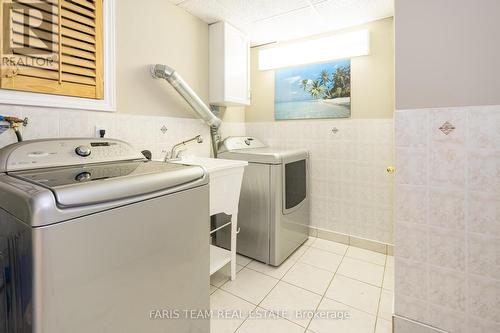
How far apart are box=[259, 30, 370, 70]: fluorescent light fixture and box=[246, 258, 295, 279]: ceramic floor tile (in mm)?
1959

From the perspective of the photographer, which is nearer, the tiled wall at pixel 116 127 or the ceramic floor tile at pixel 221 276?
the tiled wall at pixel 116 127

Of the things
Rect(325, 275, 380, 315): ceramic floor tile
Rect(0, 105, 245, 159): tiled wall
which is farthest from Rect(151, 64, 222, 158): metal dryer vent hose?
Rect(325, 275, 380, 315): ceramic floor tile

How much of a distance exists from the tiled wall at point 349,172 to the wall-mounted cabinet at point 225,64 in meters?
0.70

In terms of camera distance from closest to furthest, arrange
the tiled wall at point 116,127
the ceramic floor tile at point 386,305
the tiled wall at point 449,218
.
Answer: the tiled wall at point 449,218 < the tiled wall at point 116,127 < the ceramic floor tile at point 386,305

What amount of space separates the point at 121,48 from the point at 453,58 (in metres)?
1.85

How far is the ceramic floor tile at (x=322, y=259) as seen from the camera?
210 centimetres

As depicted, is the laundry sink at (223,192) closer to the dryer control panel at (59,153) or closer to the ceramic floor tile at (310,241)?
the dryer control panel at (59,153)

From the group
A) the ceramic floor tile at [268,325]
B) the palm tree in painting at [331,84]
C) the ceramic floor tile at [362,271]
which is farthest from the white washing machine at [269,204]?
the palm tree in painting at [331,84]

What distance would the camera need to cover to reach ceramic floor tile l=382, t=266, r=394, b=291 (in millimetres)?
1812

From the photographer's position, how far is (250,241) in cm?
217

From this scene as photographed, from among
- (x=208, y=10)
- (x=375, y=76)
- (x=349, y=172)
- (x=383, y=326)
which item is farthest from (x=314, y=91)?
(x=383, y=326)

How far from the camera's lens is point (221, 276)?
194 centimetres

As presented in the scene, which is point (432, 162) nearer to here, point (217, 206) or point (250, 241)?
point (217, 206)

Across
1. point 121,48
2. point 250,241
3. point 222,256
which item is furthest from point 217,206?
point 121,48
